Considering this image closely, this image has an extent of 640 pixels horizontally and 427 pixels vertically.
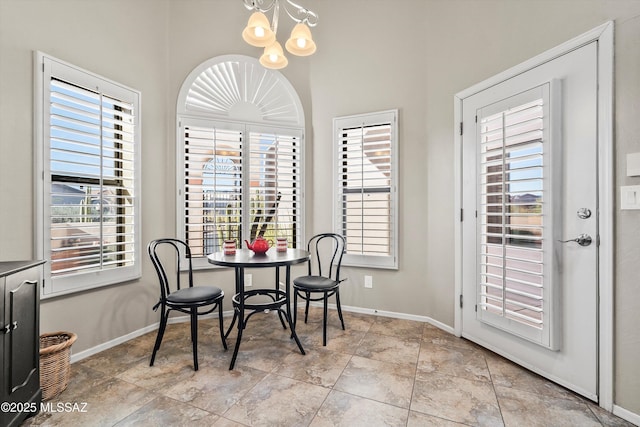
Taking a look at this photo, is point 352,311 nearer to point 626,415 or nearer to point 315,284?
point 315,284

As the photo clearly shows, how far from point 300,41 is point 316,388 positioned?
2.37m

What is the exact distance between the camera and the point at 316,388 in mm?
2031

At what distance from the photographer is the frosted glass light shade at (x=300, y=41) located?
2.21m

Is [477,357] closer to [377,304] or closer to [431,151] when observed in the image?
[377,304]

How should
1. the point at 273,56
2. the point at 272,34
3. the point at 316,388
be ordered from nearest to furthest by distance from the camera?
1. the point at 316,388
2. the point at 272,34
3. the point at 273,56

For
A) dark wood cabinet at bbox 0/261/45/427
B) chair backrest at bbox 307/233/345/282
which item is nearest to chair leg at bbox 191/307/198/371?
dark wood cabinet at bbox 0/261/45/427

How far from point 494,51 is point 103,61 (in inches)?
125

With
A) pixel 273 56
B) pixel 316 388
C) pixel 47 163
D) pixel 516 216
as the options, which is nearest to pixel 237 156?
pixel 273 56

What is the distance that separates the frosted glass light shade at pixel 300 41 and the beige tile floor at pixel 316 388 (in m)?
2.33

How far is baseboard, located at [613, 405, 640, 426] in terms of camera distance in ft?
5.57

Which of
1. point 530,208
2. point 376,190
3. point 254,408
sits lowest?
point 254,408

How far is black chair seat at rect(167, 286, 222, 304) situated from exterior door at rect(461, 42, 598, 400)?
2154mm

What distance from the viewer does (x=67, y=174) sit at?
92.1 inches

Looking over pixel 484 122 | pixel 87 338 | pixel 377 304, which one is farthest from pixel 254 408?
pixel 484 122
